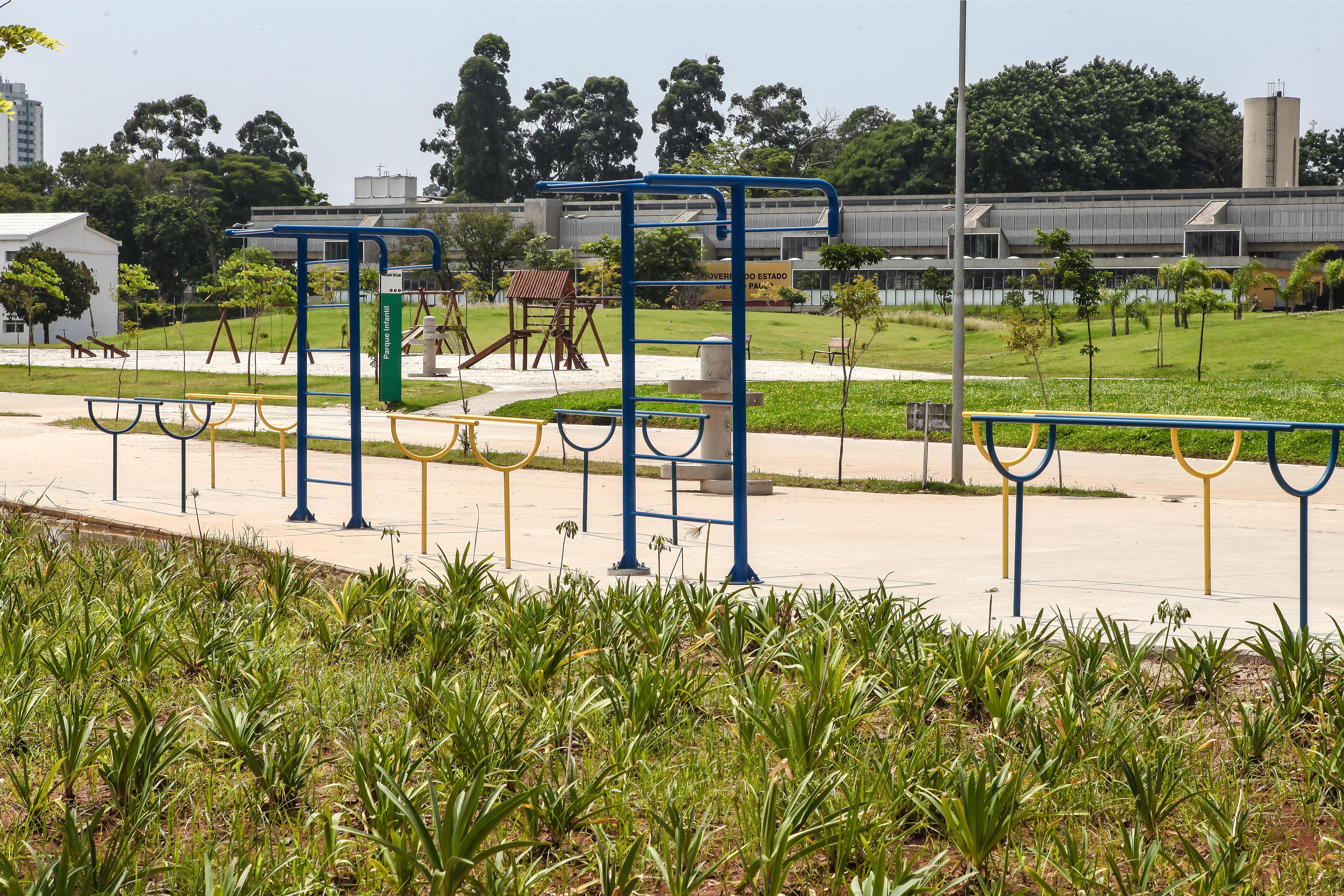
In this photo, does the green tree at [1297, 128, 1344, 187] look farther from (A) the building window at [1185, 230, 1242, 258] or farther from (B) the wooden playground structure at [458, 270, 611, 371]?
(B) the wooden playground structure at [458, 270, 611, 371]

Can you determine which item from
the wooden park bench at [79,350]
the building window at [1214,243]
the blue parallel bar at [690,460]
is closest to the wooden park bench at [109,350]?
the wooden park bench at [79,350]

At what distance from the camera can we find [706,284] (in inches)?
303

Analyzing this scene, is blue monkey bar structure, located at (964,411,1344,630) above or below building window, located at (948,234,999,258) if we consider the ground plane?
below

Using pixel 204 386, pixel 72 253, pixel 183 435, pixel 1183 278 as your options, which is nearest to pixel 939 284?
pixel 1183 278

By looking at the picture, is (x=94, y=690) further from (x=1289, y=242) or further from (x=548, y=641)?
(x=1289, y=242)

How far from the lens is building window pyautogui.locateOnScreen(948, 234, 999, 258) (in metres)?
71.1

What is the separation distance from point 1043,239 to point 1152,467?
4.93 m

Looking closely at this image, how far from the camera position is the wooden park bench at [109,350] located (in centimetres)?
4719

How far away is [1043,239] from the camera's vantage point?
19.3m


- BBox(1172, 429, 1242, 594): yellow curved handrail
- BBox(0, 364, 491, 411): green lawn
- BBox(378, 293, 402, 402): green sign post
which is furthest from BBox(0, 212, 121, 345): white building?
BBox(1172, 429, 1242, 594): yellow curved handrail

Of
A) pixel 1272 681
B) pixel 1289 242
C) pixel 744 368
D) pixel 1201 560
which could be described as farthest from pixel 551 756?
pixel 1289 242

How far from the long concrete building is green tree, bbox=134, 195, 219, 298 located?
1029 cm

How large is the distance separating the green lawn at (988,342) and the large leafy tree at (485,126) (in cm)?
4706

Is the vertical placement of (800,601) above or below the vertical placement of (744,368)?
below
